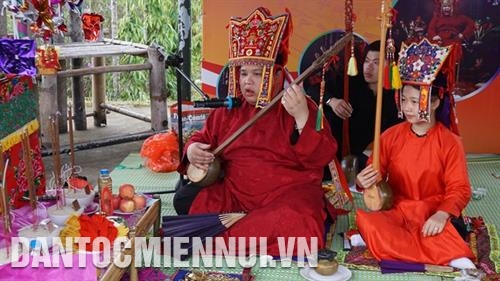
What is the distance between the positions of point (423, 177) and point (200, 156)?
109cm

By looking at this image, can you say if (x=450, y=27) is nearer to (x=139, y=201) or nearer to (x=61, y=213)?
(x=139, y=201)

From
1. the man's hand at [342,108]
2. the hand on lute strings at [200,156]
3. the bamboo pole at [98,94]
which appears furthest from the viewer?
the bamboo pole at [98,94]

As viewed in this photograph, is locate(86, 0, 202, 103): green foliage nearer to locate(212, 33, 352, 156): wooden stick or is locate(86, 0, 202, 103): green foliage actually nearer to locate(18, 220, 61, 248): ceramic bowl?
locate(212, 33, 352, 156): wooden stick

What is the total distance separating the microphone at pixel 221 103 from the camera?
3.11m

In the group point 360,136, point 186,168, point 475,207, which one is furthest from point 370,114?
point 186,168

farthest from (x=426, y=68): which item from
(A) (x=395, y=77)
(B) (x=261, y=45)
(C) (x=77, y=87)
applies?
(C) (x=77, y=87)

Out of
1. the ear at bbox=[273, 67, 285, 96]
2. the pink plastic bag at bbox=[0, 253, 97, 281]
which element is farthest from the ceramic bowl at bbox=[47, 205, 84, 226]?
the ear at bbox=[273, 67, 285, 96]

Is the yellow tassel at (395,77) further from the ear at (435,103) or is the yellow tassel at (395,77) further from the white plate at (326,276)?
the white plate at (326,276)

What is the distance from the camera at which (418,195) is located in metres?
3.10

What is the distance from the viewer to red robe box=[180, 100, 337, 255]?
9.95 feet

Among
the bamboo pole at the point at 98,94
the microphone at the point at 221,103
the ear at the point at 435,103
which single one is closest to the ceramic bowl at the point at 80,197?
the microphone at the point at 221,103

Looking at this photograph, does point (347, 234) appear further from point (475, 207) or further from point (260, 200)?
point (475, 207)

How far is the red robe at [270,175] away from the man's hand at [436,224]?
1.61 ft

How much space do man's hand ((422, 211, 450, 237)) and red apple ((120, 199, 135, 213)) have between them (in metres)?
1.32
